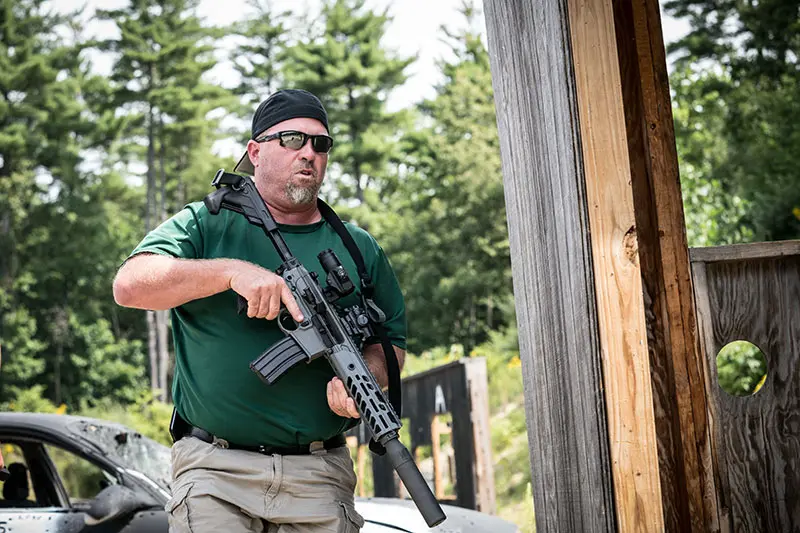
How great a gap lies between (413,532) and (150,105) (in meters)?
34.1

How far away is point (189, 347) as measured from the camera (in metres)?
3.00

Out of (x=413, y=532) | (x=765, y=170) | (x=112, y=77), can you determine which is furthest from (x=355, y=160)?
(x=413, y=532)

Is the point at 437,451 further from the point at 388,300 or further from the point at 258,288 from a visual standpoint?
the point at 258,288

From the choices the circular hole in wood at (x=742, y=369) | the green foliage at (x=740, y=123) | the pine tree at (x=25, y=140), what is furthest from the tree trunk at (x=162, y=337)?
the circular hole in wood at (x=742, y=369)

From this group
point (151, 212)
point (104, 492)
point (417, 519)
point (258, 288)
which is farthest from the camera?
point (151, 212)

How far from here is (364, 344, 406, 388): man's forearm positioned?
125 inches

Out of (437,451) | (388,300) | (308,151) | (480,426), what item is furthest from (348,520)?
(437,451)

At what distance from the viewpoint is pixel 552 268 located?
2.28 metres

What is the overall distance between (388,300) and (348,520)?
30.7 inches

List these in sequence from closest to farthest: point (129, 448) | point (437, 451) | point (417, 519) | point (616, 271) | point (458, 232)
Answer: point (616, 271), point (417, 519), point (129, 448), point (437, 451), point (458, 232)

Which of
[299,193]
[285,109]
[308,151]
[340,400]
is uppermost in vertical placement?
[285,109]

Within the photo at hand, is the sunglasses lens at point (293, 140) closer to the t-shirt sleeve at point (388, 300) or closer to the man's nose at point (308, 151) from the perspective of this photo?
the man's nose at point (308, 151)

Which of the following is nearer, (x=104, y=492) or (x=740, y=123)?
(x=104, y=492)

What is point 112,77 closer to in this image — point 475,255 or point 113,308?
point 113,308
